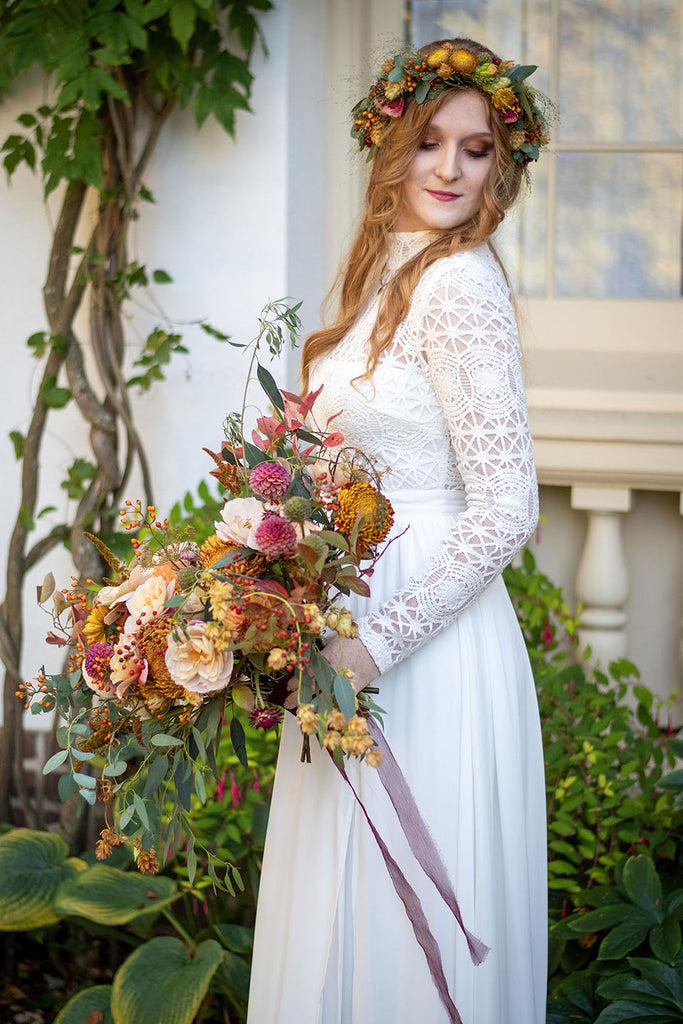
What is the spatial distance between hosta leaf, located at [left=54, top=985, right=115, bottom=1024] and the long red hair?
49.1 inches

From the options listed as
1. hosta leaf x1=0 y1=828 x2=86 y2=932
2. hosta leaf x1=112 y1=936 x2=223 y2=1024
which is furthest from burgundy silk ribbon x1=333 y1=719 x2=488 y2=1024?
hosta leaf x1=0 y1=828 x2=86 y2=932

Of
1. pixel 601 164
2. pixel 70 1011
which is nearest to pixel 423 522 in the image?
pixel 70 1011

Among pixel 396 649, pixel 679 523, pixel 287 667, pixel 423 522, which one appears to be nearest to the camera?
pixel 287 667

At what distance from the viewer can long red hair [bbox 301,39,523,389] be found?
4.63 feet

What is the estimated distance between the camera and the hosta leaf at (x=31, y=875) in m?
2.06

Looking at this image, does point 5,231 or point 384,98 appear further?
point 5,231

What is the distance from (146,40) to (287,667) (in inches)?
58.8

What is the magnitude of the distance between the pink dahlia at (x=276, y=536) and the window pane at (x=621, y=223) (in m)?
1.70

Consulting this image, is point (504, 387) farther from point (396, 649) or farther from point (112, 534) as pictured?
point (112, 534)

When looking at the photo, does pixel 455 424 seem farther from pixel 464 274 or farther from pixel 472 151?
pixel 472 151

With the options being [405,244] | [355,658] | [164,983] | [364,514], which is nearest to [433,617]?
[355,658]

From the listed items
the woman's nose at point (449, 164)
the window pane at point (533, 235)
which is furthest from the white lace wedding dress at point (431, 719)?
the window pane at point (533, 235)

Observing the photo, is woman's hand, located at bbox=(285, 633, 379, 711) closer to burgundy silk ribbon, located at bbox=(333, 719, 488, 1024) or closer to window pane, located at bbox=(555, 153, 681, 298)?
burgundy silk ribbon, located at bbox=(333, 719, 488, 1024)

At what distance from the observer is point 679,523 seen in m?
2.46
